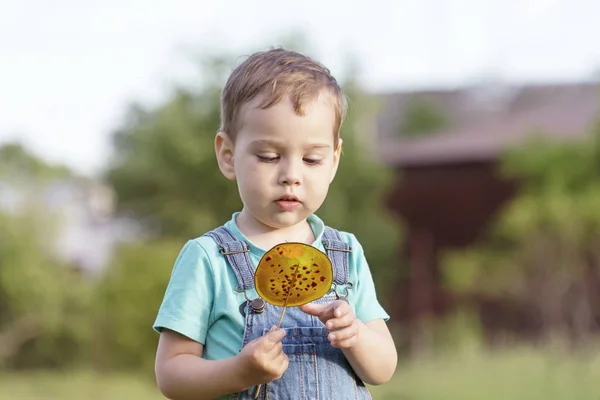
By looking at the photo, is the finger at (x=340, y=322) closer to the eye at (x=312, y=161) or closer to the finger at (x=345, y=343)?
the finger at (x=345, y=343)

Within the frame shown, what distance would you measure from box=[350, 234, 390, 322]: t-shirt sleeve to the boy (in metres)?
0.03

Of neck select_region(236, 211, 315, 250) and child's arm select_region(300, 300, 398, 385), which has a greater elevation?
neck select_region(236, 211, 315, 250)

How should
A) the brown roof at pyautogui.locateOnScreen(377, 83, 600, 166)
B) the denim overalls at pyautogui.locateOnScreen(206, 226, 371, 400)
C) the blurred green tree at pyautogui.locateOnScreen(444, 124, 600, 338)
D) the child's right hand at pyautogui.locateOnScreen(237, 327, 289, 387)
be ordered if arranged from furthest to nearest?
the brown roof at pyautogui.locateOnScreen(377, 83, 600, 166) < the blurred green tree at pyautogui.locateOnScreen(444, 124, 600, 338) < the denim overalls at pyautogui.locateOnScreen(206, 226, 371, 400) < the child's right hand at pyautogui.locateOnScreen(237, 327, 289, 387)

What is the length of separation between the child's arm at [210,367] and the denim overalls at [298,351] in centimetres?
7

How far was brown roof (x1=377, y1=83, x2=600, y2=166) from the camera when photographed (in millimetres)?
15484

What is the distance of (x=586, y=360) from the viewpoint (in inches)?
391

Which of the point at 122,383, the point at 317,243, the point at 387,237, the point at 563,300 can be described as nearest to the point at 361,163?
the point at 387,237

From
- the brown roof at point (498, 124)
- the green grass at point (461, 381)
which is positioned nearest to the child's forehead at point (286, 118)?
the green grass at point (461, 381)

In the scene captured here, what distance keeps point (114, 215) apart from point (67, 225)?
95 cm

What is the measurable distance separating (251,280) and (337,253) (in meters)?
0.20

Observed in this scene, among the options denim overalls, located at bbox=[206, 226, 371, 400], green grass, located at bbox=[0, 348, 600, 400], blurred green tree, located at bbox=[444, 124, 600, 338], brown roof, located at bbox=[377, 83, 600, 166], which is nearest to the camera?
denim overalls, located at bbox=[206, 226, 371, 400]

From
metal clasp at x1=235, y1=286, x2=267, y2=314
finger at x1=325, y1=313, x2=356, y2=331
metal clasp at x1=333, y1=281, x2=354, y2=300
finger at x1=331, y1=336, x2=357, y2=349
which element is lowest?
finger at x1=331, y1=336, x2=357, y2=349

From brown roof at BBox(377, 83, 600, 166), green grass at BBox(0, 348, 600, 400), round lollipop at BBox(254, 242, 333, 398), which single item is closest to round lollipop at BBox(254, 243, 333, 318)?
round lollipop at BBox(254, 242, 333, 398)

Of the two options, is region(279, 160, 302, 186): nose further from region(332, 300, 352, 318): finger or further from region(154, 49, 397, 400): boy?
region(332, 300, 352, 318): finger
